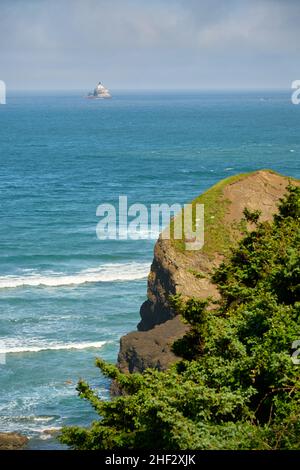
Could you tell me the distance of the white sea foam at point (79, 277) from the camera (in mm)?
55281

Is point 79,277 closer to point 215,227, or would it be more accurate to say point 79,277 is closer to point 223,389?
point 215,227

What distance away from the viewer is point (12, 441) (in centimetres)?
3216

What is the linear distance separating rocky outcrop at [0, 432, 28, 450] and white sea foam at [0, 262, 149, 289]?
22.5m

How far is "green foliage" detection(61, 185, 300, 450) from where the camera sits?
56.2 feet

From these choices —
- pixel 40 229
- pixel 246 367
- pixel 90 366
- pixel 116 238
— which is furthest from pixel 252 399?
pixel 40 229

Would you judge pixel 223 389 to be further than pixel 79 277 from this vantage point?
No

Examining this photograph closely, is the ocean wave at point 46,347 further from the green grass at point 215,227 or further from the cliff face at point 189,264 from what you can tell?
the green grass at point 215,227

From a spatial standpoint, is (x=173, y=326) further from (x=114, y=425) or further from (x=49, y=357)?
(x=114, y=425)

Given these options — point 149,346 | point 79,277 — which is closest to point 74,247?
point 79,277

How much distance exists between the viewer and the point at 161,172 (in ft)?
341

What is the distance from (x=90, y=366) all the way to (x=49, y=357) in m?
2.32

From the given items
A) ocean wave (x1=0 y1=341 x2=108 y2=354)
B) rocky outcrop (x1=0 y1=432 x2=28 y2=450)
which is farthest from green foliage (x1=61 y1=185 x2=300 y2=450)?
ocean wave (x1=0 y1=341 x2=108 y2=354)

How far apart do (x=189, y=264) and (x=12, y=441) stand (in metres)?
11.2

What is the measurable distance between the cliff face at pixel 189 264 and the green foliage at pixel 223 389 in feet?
31.7
